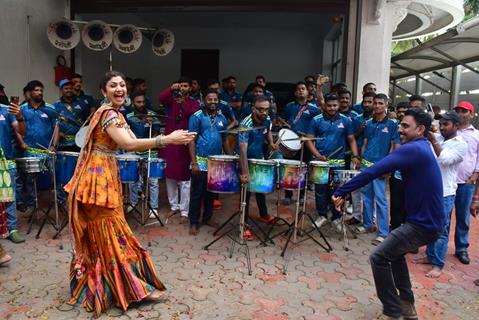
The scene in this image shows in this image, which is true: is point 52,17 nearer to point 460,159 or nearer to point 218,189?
point 218,189

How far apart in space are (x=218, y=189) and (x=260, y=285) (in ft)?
4.15

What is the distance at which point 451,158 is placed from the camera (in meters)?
4.18

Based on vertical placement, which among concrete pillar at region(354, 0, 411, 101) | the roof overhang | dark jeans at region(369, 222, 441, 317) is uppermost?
the roof overhang

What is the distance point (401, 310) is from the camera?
3.25 meters

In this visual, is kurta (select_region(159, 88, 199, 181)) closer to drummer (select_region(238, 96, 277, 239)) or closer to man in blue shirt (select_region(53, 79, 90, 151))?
drummer (select_region(238, 96, 277, 239))

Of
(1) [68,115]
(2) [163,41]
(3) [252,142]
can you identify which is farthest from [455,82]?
(1) [68,115]

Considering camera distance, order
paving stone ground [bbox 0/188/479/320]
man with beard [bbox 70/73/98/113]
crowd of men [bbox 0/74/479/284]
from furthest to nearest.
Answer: man with beard [bbox 70/73/98/113]
crowd of men [bbox 0/74/479/284]
paving stone ground [bbox 0/188/479/320]

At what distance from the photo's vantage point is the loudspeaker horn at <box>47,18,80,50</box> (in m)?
7.82

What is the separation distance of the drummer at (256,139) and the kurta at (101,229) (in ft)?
5.49

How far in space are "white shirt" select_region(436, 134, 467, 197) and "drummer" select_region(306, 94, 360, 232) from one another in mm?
1430

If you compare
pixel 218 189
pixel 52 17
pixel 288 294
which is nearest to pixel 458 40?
pixel 218 189

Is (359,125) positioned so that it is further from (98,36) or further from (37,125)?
(98,36)

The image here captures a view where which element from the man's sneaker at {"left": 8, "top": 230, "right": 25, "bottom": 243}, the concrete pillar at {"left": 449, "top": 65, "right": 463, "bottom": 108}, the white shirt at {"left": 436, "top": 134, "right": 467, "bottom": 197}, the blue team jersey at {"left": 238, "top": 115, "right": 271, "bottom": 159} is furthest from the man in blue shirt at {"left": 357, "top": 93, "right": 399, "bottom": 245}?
the concrete pillar at {"left": 449, "top": 65, "right": 463, "bottom": 108}

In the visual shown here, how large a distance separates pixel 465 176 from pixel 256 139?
2489 millimetres
